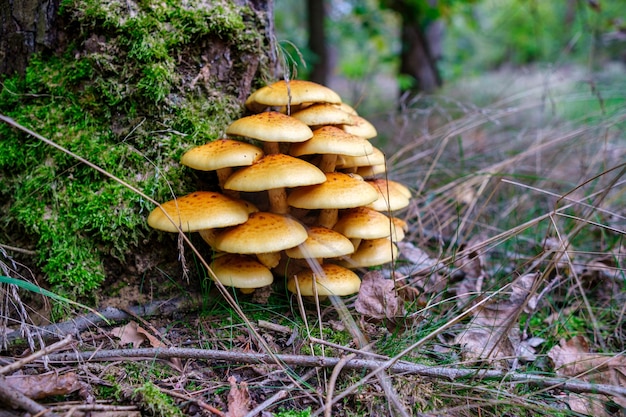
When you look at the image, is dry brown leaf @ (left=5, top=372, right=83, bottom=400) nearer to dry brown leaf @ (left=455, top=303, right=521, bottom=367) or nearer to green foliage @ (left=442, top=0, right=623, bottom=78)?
dry brown leaf @ (left=455, top=303, right=521, bottom=367)

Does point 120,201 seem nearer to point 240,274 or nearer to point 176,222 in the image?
point 176,222

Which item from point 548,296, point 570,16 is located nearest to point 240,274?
point 548,296

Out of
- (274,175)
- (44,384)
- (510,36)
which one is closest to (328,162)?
(274,175)

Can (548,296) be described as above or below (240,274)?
below

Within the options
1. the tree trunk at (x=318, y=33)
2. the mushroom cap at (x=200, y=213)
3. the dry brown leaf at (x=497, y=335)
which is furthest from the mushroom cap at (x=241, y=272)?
the tree trunk at (x=318, y=33)

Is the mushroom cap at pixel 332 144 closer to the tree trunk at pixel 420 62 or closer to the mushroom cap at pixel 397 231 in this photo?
the mushroom cap at pixel 397 231
